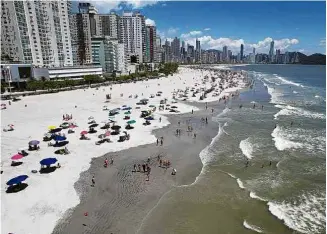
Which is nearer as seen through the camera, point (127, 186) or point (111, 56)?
point (127, 186)

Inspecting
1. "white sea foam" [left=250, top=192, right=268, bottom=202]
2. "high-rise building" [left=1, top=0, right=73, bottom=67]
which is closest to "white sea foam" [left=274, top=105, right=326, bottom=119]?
"white sea foam" [left=250, top=192, right=268, bottom=202]

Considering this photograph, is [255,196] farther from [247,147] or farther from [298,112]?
[298,112]

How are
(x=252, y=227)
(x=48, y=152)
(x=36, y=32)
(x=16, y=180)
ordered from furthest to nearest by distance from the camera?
(x=36, y=32) < (x=48, y=152) < (x=16, y=180) < (x=252, y=227)

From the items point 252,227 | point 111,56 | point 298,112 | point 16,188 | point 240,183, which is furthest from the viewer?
point 111,56

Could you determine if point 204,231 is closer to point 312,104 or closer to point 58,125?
point 58,125

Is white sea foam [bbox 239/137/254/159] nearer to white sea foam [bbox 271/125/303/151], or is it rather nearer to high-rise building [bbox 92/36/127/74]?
white sea foam [bbox 271/125/303/151]

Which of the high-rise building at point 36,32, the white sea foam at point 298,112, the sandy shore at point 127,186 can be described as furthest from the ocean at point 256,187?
the high-rise building at point 36,32

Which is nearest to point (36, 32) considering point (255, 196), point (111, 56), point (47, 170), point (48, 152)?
point (111, 56)
